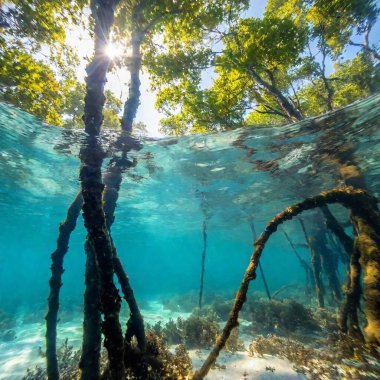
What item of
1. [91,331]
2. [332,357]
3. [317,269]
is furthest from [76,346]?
[317,269]

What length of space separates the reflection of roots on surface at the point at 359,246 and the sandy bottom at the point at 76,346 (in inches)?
140

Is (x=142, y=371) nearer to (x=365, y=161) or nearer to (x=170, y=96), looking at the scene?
(x=170, y=96)

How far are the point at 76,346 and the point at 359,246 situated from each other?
15554mm

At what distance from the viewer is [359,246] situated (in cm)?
575

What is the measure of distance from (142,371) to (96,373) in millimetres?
817

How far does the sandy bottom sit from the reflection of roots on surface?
356 cm

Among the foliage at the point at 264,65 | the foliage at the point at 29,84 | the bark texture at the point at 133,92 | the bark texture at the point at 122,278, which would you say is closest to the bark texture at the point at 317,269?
the foliage at the point at 264,65

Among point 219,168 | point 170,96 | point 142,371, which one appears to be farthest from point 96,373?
point 219,168

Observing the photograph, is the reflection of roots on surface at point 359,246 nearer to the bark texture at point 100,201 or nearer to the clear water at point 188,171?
the bark texture at point 100,201

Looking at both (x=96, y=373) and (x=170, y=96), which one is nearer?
(x=96, y=373)

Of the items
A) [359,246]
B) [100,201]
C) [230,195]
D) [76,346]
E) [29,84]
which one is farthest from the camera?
[230,195]

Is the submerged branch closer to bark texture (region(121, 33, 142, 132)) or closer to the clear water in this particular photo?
bark texture (region(121, 33, 142, 132))

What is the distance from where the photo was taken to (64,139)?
526 inches

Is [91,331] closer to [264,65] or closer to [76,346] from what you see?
[264,65]
